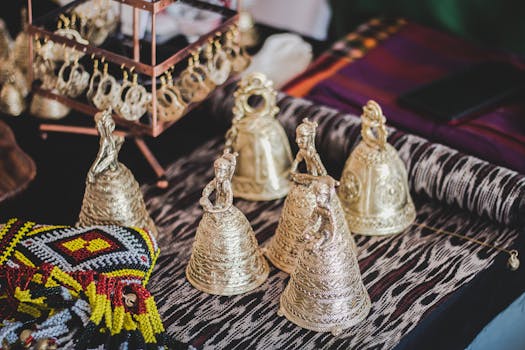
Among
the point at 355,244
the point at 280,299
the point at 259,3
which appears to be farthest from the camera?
the point at 259,3

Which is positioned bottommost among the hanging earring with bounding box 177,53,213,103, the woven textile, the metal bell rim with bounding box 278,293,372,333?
the metal bell rim with bounding box 278,293,372,333

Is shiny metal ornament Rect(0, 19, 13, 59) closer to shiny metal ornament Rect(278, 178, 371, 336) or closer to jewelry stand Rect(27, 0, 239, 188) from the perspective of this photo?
jewelry stand Rect(27, 0, 239, 188)

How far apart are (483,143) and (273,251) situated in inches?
16.9

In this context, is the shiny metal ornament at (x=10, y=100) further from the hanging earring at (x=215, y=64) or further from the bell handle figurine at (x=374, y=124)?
the bell handle figurine at (x=374, y=124)

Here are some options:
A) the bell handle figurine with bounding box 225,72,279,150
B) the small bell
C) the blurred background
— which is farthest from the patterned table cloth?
the blurred background

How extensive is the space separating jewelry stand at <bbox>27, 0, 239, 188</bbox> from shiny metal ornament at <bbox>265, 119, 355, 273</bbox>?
24 centimetres

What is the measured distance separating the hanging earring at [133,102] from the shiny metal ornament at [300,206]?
26cm

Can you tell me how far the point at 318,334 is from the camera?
3.36ft

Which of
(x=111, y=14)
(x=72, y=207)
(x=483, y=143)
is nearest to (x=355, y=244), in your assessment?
(x=483, y=143)

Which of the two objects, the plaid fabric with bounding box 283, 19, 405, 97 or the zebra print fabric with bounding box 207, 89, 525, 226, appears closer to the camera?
the zebra print fabric with bounding box 207, 89, 525, 226

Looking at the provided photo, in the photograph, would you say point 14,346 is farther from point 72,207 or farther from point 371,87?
point 371,87

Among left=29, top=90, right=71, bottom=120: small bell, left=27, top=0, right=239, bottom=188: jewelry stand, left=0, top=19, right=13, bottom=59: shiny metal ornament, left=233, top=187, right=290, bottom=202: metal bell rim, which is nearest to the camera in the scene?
left=27, top=0, right=239, bottom=188: jewelry stand

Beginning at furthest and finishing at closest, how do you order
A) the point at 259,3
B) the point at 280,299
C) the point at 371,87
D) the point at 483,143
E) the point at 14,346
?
the point at 259,3 → the point at 371,87 → the point at 483,143 → the point at 280,299 → the point at 14,346

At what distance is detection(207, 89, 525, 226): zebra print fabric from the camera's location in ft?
3.96
